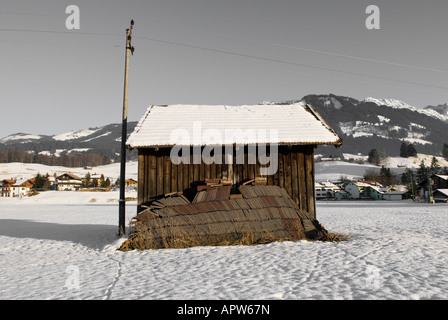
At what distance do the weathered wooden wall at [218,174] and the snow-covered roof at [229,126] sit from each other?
2.12 feet

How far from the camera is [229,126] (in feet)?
47.9

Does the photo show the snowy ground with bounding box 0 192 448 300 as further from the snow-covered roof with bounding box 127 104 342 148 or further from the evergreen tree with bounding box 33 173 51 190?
the evergreen tree with bounding box 33 173 51 190

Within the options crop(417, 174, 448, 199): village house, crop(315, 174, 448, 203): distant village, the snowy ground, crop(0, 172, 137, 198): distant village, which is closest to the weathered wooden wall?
the snowy ground

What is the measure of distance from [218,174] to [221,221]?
2208mm

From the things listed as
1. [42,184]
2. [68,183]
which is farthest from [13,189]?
[68,183]

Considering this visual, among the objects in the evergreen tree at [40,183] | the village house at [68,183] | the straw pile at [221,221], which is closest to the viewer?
the straw pile at [221,221]

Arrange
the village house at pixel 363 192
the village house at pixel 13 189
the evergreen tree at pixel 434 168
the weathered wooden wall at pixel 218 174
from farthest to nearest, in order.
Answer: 1. the evergreen tree at pixel 434 168
2. the village house at pixel 13 189
3. the village house at pixel 363 192
4. the weathered wooden wall at pixel 218 174

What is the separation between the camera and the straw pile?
11953mm

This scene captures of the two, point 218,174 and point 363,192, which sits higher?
point 218,174

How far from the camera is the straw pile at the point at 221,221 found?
471 inches

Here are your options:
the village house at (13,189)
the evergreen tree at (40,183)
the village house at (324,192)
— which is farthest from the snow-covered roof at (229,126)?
the village house at (13,189)

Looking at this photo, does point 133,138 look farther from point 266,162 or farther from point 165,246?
point 266,162

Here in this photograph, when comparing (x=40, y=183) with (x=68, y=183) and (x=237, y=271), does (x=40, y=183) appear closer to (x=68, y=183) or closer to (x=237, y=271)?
(x=68, y=183)

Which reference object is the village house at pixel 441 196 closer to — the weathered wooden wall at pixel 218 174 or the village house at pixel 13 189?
the weathered wooden wall at pixel 218 174
